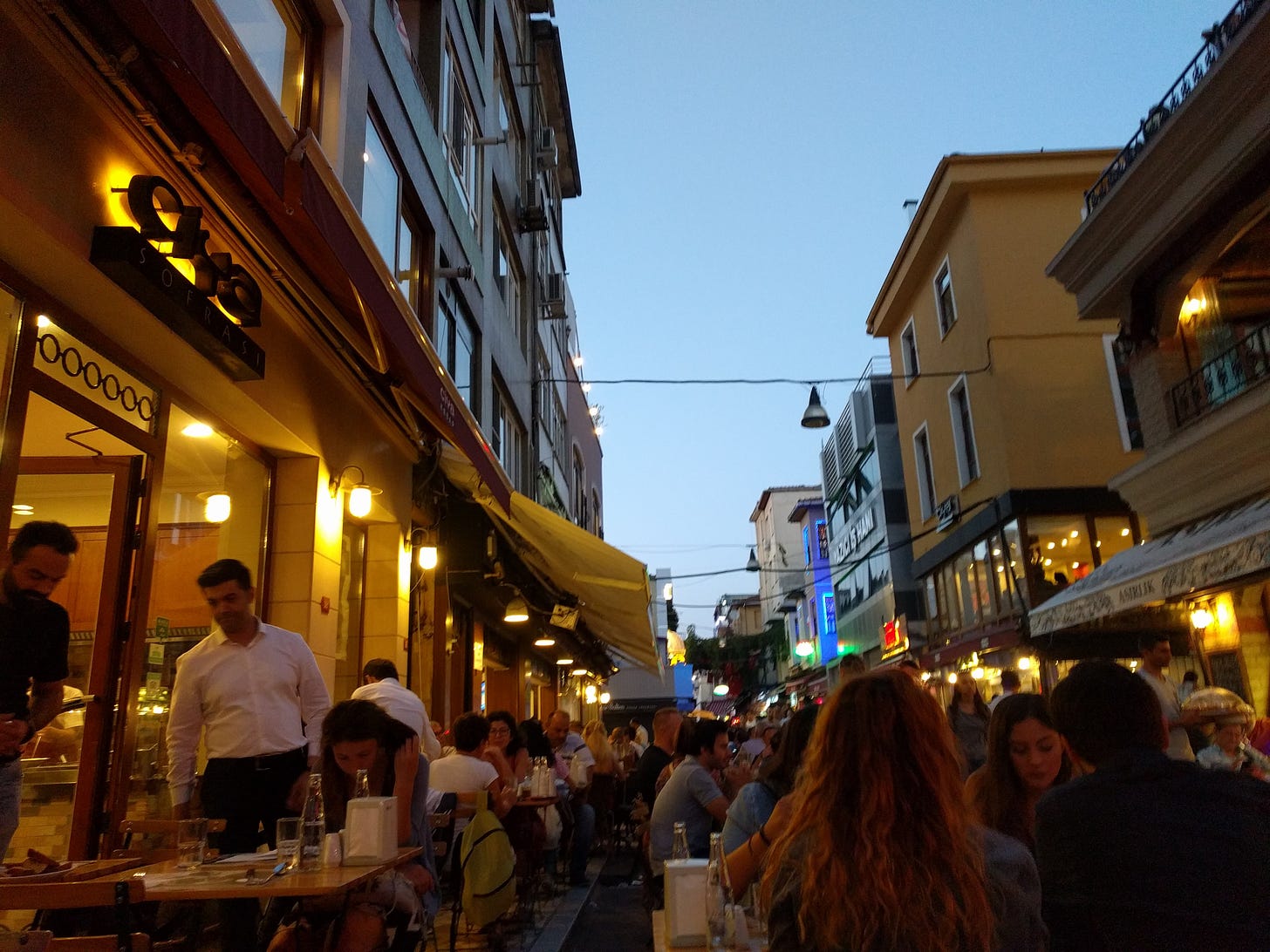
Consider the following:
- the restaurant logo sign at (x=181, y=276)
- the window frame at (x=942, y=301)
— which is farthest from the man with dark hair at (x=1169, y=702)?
the window frame at (x=942, y=301)

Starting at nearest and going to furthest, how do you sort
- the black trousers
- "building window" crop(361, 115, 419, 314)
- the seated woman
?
1. the seated woman
2. the black trousers
3. "building window" crop(361, 115, 419, 314)

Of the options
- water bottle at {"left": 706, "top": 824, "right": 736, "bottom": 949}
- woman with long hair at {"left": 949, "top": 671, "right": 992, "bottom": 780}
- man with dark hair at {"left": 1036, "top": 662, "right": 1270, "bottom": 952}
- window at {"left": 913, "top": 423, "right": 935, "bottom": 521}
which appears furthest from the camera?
window at {"left": 913, "top": 423, "right": 935, "bottom": 521}

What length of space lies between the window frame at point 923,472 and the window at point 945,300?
109 inches

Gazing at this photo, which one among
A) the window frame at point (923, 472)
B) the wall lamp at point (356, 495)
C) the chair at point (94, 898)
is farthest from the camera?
the window frame at point (923, 472)

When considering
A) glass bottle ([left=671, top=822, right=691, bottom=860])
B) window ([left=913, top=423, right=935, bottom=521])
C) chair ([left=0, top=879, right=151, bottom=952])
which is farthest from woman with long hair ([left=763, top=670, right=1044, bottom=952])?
window ([left=913, top=423, right=935, bottom=521])

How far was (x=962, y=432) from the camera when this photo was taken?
2041cm

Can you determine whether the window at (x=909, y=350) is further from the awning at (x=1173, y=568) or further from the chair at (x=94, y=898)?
the chair at (x=94, y=898)

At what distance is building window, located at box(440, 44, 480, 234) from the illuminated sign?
53.4ft

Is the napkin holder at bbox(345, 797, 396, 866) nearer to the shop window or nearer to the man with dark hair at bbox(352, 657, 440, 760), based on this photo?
the man with dark hair at bbox(352, 657, 440, 760)

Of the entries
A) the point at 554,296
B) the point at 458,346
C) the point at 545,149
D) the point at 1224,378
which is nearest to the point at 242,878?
the point at 458,346

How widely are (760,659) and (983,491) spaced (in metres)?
47.1

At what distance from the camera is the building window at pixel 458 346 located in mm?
11250

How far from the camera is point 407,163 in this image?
9.86 metres

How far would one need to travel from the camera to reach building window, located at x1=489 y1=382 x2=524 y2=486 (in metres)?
14.9
